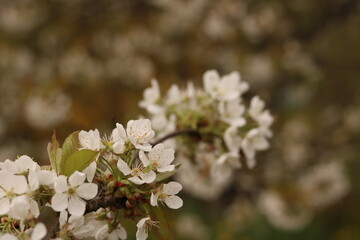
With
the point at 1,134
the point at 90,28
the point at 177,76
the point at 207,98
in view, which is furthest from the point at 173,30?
the point at 207,98

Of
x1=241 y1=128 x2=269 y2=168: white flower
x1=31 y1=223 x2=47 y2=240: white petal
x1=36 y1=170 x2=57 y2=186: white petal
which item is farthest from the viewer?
x1=241 y1=128 x2=269 y2=168: white flower

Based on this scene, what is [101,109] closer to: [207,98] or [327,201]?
[327,201]

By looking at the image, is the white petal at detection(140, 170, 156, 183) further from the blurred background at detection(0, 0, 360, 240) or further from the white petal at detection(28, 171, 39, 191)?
Answer: the blurred background at detection(0, 0, 360, 240)

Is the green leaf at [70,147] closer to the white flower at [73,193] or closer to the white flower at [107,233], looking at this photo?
the white flower at [73,193]

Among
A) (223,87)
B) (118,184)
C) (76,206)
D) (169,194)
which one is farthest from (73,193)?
(223,87)

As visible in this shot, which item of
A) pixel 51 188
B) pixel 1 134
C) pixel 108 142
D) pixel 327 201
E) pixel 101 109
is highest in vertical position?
pixel 101 109

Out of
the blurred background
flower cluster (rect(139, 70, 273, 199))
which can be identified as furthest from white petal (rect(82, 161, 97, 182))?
the blurred background

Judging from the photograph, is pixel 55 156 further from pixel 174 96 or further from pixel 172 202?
pixel 174 96
